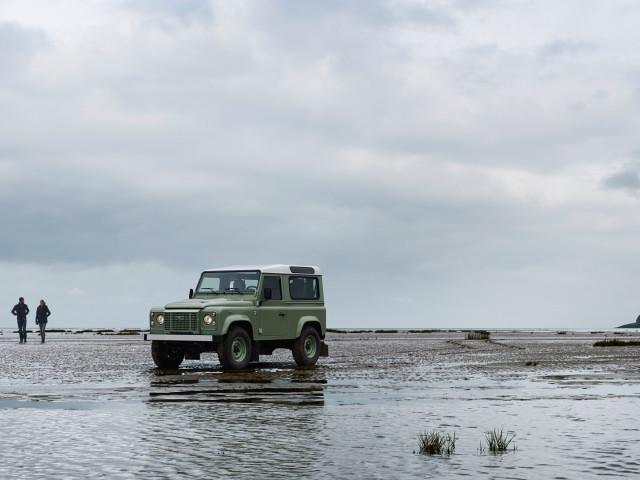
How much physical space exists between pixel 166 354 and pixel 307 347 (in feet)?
11.4

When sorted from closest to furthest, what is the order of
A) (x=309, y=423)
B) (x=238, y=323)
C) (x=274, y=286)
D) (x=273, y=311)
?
(x=309, y=423) < (x=238, y=323) < (x=273, y=311) < (x=274, y=286)

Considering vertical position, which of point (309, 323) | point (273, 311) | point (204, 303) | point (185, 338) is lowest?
point (185, 338)

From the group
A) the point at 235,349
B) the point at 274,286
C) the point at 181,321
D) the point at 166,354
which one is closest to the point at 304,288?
the point at 274,286

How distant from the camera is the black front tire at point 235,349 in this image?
18375 millimetres

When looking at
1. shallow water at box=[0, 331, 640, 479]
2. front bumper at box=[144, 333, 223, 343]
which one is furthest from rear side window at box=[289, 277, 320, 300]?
shallow water at box=[0, 331, 640, 479]

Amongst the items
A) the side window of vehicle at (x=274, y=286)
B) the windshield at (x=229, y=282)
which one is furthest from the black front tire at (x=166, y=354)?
the side window of vehicle at (x=274, y=286)

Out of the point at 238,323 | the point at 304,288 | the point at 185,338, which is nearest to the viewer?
the point at 185,338

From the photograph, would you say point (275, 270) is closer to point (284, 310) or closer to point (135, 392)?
point (284, 310)

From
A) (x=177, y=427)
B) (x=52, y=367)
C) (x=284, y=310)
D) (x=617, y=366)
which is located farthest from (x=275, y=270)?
(x=177, y=427)

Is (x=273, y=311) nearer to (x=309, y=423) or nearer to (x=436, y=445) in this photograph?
(x=309, y=423)

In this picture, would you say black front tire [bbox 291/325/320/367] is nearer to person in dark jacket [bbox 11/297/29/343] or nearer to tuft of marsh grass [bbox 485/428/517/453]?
tuft of marsh grass [bbox 485/428/517/453]

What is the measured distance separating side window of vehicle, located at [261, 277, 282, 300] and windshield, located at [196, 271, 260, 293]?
218 millimetres

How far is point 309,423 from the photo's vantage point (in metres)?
9.69

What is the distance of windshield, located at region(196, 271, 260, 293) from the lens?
19.6 meters
